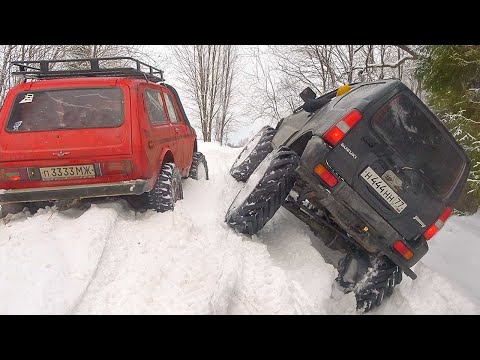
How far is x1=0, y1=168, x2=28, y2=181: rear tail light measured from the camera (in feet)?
12.7

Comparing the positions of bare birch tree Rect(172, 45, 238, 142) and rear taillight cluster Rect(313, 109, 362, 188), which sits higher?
rear taillight cluster Rect(313, 109, 362, 188)

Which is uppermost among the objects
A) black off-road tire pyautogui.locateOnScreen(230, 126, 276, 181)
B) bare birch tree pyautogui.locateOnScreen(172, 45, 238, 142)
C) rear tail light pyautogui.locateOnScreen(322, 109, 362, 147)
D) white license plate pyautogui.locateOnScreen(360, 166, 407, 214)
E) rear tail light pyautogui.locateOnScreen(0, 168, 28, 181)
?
rear tail light pyautogui.locateOnScreen(322, 109, 362, 147)

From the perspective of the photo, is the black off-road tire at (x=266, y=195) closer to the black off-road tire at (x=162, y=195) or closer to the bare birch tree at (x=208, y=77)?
the black off-road tire at (x=162, y=195)

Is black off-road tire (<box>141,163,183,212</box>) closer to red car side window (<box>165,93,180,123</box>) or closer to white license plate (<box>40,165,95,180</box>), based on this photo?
white license plate (<box>40,165,95,180</box>)

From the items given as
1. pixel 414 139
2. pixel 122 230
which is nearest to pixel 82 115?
Answer: pixel 122 230

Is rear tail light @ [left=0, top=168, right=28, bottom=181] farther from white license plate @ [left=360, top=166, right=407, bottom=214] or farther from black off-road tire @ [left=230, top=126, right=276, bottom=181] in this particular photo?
white license plate @ [left=360, top=166, right=407, bottom=214]

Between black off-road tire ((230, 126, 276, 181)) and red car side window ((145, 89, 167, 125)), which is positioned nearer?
red car side window ((145, 89, 167, 125))

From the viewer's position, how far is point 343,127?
3514mm

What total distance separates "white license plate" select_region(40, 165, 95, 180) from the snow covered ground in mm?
379

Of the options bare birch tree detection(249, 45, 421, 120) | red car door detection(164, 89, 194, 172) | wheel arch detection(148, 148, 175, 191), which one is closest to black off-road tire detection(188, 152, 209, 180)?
red car door detection(164, 89, 194, 172)

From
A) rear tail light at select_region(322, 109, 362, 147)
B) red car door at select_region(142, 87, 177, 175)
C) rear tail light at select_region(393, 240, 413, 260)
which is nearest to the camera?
rear tail light at select_region(322, 109, 362, 147)

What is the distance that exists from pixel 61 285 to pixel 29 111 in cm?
240

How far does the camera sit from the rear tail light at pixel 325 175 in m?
3.55

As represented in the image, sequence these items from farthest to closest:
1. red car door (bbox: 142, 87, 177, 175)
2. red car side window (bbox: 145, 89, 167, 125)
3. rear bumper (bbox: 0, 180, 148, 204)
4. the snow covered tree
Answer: the snow covered tree < red car side window (bbox: 145, 89, 167, 125) < red car door (bbox: 142, 87, 177, 175) < rear bumper (bbox: 0, 180, 148, 204)
